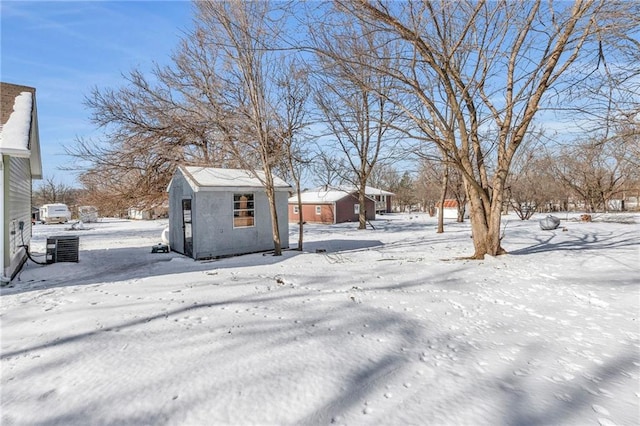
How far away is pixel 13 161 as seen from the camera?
7.63 meters

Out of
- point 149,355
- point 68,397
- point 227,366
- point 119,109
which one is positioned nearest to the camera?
point 68,397

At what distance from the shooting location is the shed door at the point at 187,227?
10305mm

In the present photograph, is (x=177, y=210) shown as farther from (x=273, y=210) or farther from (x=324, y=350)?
(x=324, y=350)

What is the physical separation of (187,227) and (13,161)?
429 centimetres

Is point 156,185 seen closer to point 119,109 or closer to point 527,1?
point 119,109

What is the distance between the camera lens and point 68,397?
7.86 ft

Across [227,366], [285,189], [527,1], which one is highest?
[527,1]

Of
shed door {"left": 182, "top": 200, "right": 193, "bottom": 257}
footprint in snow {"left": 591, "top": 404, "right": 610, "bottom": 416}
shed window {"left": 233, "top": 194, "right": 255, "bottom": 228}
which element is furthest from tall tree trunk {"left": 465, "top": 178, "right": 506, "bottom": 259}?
shed door {"left": 182, "top": 200, "right": 193, "bottom": 257}

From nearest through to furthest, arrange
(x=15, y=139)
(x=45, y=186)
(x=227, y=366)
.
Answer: (x=227, y=366) < (x=15, y=139) < (x=45, y=186)

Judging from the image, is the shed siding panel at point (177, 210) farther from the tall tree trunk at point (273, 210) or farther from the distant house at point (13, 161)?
the distant house at point (13, 161)

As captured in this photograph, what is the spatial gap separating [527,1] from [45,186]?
56.7m

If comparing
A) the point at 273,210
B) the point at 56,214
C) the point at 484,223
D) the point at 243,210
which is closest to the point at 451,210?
the point at 484,223

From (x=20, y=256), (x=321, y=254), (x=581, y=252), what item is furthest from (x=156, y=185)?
(x=581, y=252)

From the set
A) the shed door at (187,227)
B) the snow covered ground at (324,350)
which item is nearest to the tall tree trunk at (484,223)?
the snow covered ground at (324,350)
